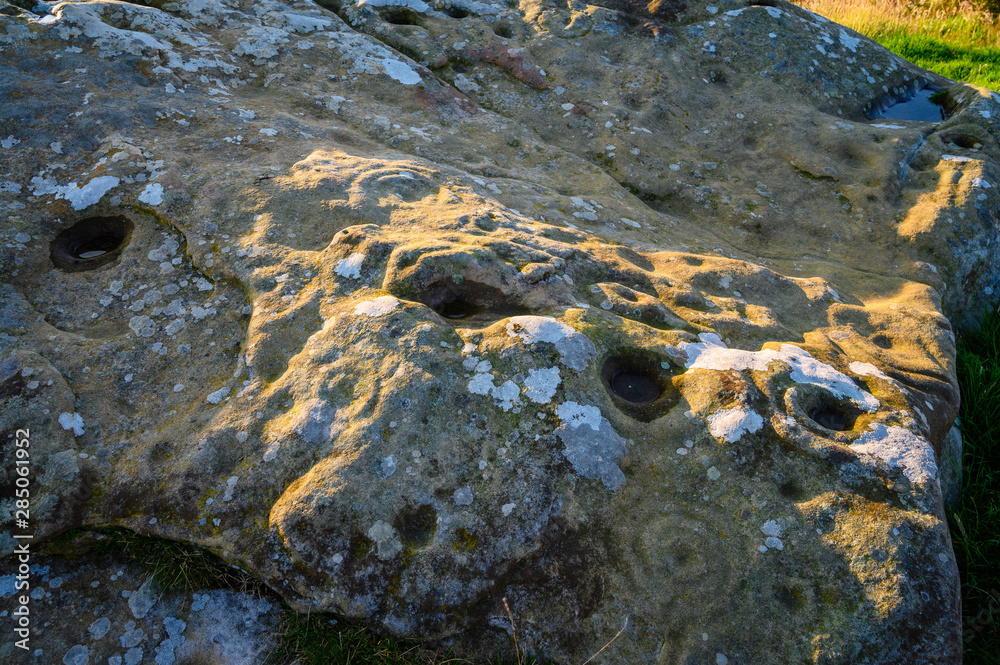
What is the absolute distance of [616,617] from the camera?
264 cm

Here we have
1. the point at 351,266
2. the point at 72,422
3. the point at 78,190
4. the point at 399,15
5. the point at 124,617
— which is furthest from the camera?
the point at 399,15

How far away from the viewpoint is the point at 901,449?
2.93 metres

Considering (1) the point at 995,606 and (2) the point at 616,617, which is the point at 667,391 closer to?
(2) the point at 616,617

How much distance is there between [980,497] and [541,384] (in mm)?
3178

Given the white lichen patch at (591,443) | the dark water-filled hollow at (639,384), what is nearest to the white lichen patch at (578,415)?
the white lichen patch at (591,443)

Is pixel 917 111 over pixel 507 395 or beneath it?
over

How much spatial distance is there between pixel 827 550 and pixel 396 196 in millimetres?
3557

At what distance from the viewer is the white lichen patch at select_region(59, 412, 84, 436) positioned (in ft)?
9.88

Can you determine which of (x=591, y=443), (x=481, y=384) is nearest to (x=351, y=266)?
(x=481, y=384)

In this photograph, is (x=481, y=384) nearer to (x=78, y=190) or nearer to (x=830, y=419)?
(x=830, y=419)

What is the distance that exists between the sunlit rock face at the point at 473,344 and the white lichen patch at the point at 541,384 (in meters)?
0.02

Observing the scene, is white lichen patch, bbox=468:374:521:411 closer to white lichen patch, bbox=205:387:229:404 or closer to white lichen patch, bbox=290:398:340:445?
white lichen patch, bbox=290:398:340:445

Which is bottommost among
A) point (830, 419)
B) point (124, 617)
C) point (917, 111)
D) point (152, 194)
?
point (124, 617)

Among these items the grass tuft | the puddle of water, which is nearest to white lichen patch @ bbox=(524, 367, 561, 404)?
the puddle of water
